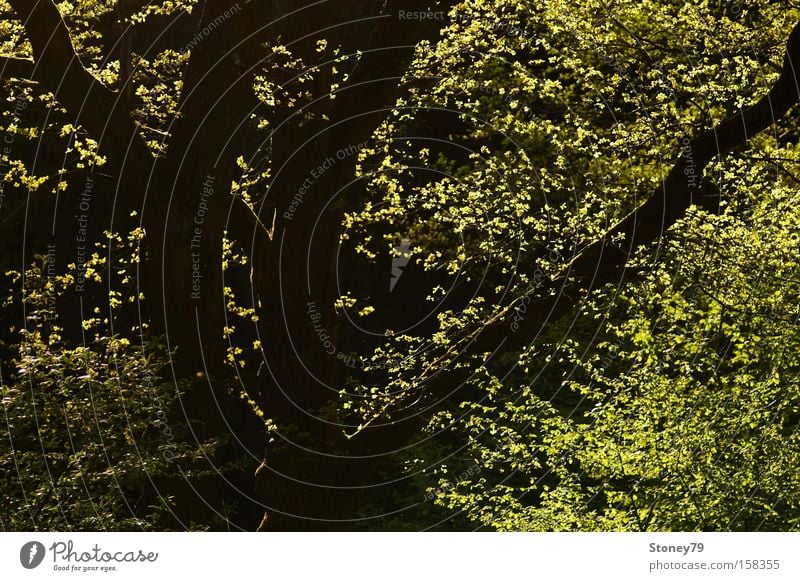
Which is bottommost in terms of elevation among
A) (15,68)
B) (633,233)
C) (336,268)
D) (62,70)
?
(633,233)

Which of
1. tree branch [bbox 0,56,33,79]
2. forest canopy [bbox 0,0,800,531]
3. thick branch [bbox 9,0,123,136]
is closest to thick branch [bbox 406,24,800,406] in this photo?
forest canopy [bbox 0,0,800,531]

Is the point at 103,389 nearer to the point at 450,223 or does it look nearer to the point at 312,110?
the point at 312,110

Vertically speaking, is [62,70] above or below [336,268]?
above

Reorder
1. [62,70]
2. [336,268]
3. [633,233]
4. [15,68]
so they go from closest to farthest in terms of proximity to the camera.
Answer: [62,70] < [633,233] < [336,268] < [15,68]

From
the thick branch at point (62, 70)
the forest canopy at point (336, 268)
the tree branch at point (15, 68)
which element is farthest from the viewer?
the tree branch at point (15, 68)

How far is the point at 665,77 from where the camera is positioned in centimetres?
1709

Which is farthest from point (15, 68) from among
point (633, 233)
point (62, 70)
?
point (633, 233)

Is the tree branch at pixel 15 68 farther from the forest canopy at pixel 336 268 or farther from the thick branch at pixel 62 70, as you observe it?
the thick branch at pixel 62 70

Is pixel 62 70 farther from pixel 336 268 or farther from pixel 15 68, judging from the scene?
pixel 336 268

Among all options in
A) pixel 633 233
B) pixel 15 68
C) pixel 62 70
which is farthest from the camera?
pixel 15 68

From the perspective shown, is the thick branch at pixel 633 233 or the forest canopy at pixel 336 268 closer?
the forest canopy at pixel 336 268

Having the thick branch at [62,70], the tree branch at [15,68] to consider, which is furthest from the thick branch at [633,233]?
the tree branch at [15,68]

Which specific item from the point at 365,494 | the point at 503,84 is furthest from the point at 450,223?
the point at 365,494

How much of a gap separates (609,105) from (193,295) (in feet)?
28.2
